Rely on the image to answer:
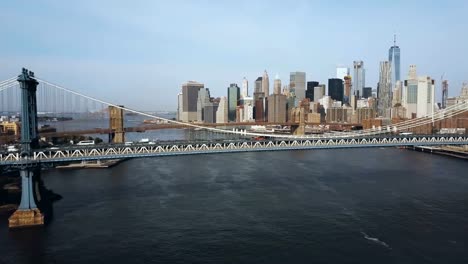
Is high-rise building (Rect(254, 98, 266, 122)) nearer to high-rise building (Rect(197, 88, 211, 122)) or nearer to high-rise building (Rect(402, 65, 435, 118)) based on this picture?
high-rise building (Rect(197, 88, 211, 122))

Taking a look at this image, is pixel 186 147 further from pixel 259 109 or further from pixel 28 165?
pixel 259 109

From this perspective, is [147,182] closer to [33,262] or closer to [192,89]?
[33,262]

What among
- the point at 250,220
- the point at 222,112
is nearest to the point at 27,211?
the point at 250,220

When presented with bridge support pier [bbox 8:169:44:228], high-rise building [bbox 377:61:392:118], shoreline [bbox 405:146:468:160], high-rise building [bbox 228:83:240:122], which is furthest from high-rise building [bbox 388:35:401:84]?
bridge support pier [bbox 8:169:44:228]

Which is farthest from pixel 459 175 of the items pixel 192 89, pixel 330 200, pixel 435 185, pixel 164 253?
pixel 192 89

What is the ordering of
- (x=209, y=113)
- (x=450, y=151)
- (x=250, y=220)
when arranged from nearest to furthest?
1. (x=250, y=220)
2. (x=450, y=151)
3. (x=209, y=113)

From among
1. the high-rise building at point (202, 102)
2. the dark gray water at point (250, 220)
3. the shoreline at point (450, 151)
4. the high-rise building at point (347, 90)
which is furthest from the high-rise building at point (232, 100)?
the dark gray water at point (250, 220)
